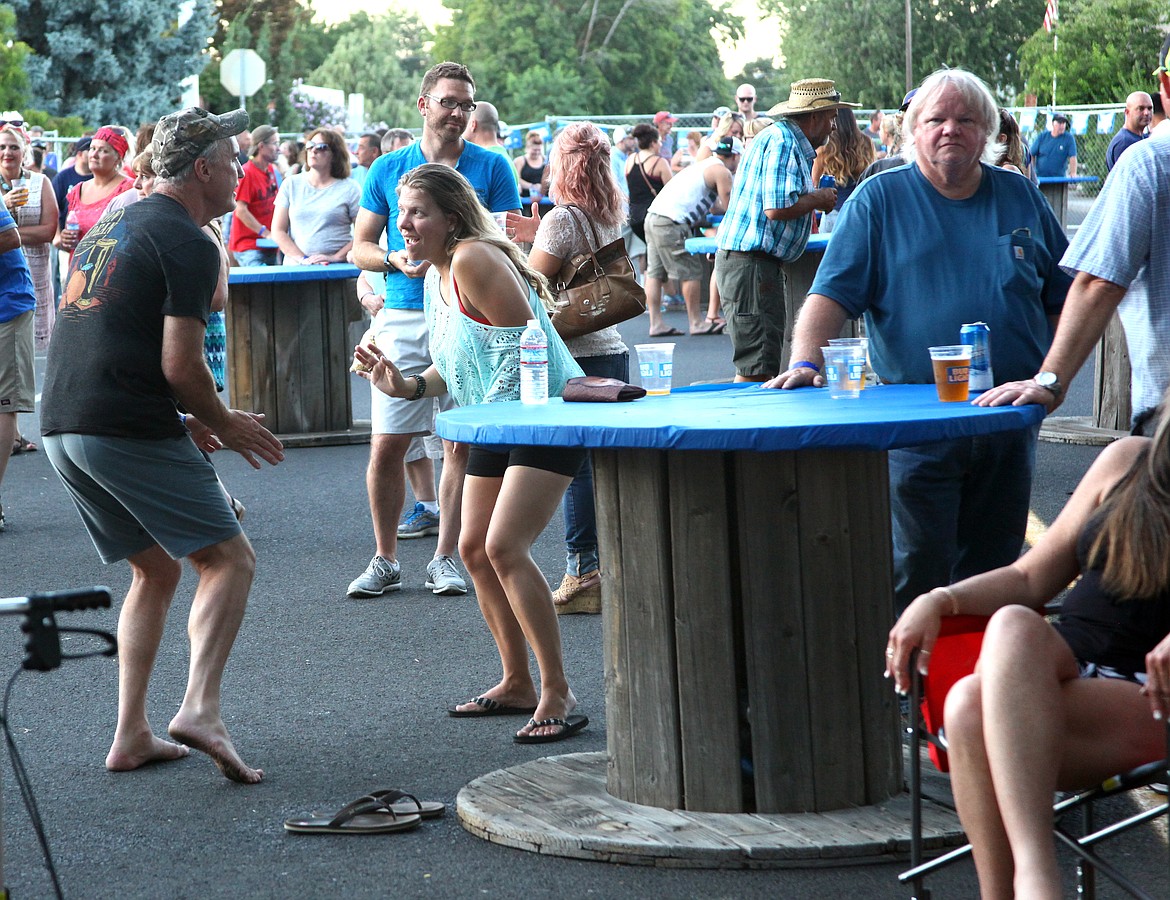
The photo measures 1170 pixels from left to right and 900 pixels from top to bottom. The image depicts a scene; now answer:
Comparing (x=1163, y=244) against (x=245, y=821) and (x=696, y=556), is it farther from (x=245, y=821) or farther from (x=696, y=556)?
(x=245, y=821)

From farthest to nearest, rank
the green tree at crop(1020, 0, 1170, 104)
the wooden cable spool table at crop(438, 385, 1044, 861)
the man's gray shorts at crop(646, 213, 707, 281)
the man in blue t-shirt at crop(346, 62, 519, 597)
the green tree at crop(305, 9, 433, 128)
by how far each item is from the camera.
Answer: the green tree at crop(305, 9, 433, 128)
the green tree at crop(1020, 0, 1170, 104)
the man's gray shorts at crop(646, 213, 707, 281)
the man in blue t-shirt at crop(346, 62, 519, 597)
the wooden cable spool table at crop(438, 385, 1044, 861)

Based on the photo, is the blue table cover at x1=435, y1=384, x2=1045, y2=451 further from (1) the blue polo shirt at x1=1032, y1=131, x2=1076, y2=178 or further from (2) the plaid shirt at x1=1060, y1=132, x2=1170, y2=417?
(1) the blue polo shirt at x1=1032, y1=131, x2=1076, y2=178

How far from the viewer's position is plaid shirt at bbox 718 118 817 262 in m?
8.11

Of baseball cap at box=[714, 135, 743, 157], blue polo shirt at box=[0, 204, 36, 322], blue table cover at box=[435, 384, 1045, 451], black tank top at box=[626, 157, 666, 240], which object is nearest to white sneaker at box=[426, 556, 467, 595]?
blue table cover at box=[435, 384, 1045, 451]

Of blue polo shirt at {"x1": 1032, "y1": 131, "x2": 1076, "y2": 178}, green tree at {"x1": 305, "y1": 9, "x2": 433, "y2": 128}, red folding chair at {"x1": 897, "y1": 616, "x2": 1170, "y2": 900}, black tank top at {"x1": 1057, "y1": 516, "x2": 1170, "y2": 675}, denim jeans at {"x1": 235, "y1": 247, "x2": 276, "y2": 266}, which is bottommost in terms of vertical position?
red folding chair at {"x1": 897, "y1": 616, "x2": 1170, "y2": 900}

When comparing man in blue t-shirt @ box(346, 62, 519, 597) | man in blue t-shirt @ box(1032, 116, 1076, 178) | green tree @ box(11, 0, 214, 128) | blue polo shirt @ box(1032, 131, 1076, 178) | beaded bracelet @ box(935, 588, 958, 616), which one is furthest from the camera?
green tree @ box(11, 0, 214, 128)

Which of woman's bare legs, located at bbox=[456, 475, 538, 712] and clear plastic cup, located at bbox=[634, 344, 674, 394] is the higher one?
clear plastic cup, located at bbox=[634, 344, 674, 394]

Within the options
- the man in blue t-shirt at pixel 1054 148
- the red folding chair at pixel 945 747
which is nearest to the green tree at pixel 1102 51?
the man in blue t-shirt at pixel 1054 148

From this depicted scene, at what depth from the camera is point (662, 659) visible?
12.3 feet

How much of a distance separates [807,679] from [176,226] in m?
2.01

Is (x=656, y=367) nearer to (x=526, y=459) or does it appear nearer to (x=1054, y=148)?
(x=526, y=459)

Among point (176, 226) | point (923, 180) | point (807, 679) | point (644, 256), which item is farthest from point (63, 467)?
point (644, 256)

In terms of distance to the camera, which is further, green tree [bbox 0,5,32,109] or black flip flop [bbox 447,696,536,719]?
green tree [bbox 0,5,32,109]

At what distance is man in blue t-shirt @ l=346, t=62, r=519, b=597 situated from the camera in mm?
6434
